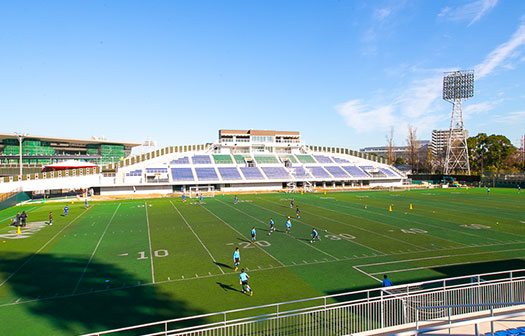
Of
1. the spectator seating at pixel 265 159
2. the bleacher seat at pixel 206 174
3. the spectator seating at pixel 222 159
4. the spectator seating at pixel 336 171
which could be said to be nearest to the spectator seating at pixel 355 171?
the spectator seating at pixel 336 171

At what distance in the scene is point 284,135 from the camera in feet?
299

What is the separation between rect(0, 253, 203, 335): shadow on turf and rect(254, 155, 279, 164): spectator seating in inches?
2453

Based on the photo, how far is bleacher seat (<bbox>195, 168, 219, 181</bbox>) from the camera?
65.2m

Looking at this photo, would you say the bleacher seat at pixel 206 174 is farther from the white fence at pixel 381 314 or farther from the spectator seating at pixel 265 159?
the white fence at pixel 381 314

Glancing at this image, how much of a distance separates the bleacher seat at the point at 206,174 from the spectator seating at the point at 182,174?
158 centimetres

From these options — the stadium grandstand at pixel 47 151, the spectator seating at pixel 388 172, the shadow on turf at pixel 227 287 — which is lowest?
the shadow on turf at pixel 227 287

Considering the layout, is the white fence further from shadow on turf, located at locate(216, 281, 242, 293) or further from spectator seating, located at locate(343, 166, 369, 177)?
spectator seating, located at locate(343, 166, 369, 177)

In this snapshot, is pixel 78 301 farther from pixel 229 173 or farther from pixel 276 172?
pixel 276 172

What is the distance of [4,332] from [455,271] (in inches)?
738

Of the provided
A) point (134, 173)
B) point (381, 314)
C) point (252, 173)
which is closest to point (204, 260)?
point (381, 314)

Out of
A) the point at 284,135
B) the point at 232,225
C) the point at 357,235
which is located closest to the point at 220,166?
the point at 284,135

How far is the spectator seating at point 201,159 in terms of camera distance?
2905 inches

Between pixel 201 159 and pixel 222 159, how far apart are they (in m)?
4.93

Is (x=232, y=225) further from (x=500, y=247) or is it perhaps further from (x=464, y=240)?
(x=500, y=247)
